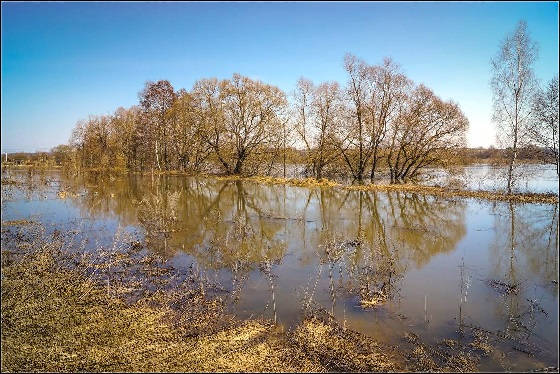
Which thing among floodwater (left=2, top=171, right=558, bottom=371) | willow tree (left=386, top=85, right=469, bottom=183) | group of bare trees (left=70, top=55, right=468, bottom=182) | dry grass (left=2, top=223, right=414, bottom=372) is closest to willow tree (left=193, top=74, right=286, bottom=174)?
group of bare trees (left=70, top=55, right=468, bottom=182)

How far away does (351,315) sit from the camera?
20.4 ft

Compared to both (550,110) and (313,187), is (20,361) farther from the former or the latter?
(550,110)

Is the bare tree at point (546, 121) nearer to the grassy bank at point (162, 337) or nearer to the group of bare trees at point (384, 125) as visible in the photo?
the group of bare trees at point (384, 125)

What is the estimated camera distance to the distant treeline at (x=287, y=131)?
2745 cm

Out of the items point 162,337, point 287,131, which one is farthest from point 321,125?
point 162,337

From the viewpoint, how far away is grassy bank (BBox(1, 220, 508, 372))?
4723 millimetres

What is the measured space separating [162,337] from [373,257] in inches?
239

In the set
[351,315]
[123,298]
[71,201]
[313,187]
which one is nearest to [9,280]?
[123,298]

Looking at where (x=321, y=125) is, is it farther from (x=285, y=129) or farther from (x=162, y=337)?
(x=162, y=337)

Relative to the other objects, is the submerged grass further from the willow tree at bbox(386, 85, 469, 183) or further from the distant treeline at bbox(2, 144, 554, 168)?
the willow tree at bbox(386, 85, 469, 183)

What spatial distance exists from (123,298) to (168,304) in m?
1.04

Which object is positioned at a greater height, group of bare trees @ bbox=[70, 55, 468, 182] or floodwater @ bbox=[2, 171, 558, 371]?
group of bare trees @ bbox=[70, 55, 468, 182]

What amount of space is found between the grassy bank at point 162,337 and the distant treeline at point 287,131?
78.0ft

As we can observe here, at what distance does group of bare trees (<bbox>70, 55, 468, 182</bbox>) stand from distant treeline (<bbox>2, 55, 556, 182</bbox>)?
81mm
